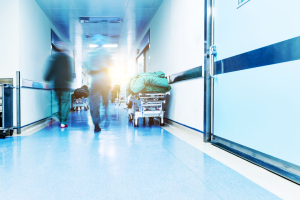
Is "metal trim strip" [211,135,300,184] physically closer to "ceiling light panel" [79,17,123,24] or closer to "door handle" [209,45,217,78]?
"door handle" [209,45,217,78]

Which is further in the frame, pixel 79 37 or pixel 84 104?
pixel 84 104

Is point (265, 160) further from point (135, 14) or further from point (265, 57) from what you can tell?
point (135, 14)

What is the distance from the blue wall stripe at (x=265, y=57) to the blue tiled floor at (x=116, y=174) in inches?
35.9

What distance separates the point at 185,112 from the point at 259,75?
1.69 m

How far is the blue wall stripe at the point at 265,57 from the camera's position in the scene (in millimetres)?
1305

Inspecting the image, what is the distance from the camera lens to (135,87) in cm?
338

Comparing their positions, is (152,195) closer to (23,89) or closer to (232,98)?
(232,98)

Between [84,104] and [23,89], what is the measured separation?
447 cm

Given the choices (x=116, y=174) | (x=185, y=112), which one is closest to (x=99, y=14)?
(x=185, y=112)

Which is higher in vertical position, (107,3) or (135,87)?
(107,3)

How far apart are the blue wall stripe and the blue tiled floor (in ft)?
2.99

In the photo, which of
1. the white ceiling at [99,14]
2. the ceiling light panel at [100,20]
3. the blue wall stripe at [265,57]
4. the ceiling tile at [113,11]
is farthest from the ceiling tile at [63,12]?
the blue wall stripe at [265,57]

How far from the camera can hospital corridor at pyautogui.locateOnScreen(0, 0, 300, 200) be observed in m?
1.29

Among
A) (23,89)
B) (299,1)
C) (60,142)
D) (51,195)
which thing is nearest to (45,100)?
(23,89)
